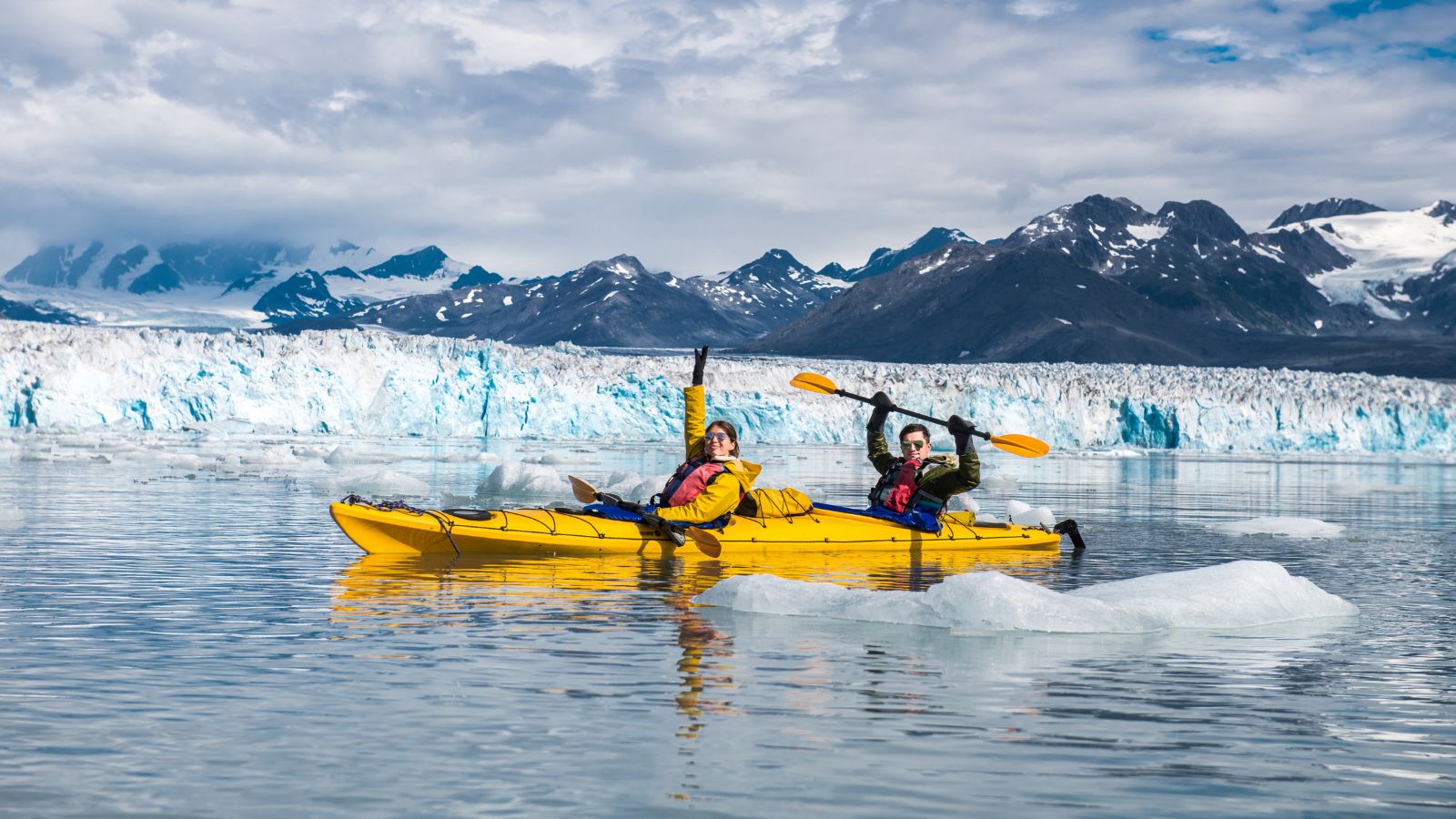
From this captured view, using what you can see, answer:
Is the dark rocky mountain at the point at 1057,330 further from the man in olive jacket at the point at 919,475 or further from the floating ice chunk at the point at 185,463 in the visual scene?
the man in olive jacket at the point at 919,475

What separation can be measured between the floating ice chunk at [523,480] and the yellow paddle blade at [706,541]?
8.43 metres

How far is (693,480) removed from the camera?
13820 mm

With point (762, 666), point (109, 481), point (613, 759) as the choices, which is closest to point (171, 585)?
point (762, 666)

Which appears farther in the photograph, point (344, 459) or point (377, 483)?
point (344, 459)

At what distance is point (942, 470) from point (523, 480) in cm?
849

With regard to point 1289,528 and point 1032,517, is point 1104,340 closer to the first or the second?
point 1289,528

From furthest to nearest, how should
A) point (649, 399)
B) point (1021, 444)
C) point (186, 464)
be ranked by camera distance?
point (649, 399), point (186, 464), point (1021, 444)

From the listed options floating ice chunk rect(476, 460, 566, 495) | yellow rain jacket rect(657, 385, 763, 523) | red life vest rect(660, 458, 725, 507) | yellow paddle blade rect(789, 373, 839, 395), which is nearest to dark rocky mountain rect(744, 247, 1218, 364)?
floating ice chunk rect(476, 460, 566, 495)

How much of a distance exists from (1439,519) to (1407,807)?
1753cm

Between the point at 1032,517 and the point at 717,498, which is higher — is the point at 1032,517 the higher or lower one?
the lower one

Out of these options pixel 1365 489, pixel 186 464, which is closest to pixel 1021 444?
pixel 1365 489

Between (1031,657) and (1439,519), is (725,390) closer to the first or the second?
(1439,519)

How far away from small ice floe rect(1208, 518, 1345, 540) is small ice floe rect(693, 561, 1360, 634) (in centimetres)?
744

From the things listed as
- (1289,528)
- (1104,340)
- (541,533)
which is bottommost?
(1289,528)
